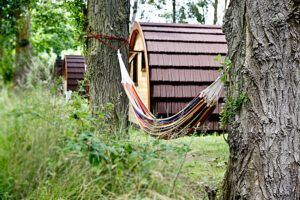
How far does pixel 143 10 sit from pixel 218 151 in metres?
12.9

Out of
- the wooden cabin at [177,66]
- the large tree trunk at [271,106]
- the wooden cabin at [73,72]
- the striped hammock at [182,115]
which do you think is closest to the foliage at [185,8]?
the wooden cabin at [73,72]

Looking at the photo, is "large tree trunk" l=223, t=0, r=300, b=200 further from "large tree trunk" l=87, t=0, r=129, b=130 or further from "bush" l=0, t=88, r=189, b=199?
"large tree trunk" l=87, t=0, r=129, b=130

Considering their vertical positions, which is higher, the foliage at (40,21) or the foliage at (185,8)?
the foliage at (185,8)

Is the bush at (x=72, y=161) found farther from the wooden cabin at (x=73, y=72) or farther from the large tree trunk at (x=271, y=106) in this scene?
the wooden cabin at (x=73, y=72)

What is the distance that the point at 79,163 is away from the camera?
7.46 feet

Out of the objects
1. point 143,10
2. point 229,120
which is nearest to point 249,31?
point 229,120

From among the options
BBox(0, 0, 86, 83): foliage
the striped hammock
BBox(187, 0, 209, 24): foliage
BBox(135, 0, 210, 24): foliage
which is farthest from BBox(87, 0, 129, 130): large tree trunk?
BBox(187, 0, 209, 24): foliage

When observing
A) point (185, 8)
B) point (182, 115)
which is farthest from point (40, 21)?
point (182, 115)

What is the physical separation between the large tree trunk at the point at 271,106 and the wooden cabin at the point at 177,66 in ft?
15.7

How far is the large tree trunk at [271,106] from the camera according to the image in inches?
84.9

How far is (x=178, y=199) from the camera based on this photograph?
2.00 metres

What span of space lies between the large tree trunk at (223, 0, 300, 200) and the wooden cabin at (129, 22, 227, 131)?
15.7ft

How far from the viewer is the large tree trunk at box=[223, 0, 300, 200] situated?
7.07ft

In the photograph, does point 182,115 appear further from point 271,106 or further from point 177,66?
point 177,66
